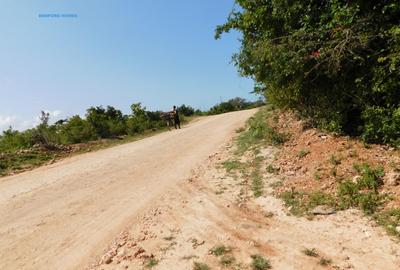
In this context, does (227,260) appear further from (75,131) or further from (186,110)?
(186,110)

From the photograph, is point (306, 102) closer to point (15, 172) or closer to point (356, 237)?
point (356, 237)

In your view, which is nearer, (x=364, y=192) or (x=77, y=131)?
(x=364, y=192)

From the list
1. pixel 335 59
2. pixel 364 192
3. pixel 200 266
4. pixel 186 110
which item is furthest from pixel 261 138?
pixel 186 110

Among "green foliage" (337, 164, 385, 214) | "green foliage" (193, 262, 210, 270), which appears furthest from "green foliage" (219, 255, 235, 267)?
"green foliage" (337, 164, 385, 214)

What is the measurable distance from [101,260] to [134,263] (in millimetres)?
580

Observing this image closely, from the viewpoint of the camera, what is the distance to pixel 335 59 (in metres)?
7.95

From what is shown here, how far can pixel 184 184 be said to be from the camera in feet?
27.9

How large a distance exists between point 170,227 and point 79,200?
3112 millimetres

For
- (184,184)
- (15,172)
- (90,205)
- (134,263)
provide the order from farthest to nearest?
(15,172) < (184,184) < (90,205) < (134,263)

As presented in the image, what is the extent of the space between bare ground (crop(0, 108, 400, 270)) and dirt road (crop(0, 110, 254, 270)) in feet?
0.09

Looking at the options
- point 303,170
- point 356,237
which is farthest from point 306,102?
point 356,237

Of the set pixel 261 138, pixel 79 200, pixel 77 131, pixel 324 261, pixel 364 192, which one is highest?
pixel 77 131

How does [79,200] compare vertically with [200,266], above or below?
above

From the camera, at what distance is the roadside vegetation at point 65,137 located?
48.2 feet
